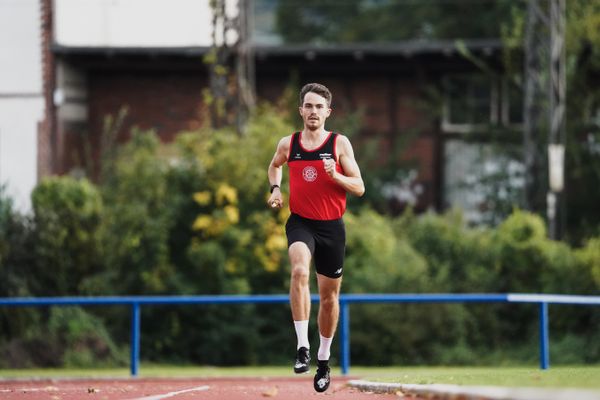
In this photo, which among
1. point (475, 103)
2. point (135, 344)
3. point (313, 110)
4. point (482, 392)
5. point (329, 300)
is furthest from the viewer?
point (475, 103)

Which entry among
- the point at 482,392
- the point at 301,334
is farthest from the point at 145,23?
the point at 482,392

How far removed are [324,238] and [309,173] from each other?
0.57 meters

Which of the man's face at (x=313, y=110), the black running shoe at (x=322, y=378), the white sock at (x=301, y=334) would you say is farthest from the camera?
the black running shoe at (x=322, y=378)

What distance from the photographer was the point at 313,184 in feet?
39.3

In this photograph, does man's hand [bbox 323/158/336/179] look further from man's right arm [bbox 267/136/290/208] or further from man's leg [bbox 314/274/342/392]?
man's leg [bbox 314/274/342/392]

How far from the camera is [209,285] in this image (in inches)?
1032

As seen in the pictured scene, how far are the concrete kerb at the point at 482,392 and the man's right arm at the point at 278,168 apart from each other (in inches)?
68.6

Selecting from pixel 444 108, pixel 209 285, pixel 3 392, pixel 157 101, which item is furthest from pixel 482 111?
pixel 3 392

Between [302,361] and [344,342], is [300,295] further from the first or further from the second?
[344,342]

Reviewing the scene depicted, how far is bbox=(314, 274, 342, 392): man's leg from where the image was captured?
12.1 metres

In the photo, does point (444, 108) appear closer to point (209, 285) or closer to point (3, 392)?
point (209, 285)

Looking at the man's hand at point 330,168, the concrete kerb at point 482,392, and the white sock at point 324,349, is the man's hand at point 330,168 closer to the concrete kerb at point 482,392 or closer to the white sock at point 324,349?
the white sock at point 324,349

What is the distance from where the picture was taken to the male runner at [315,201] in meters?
11.8

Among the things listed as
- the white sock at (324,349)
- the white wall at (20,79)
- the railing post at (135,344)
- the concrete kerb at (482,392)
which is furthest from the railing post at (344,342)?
the white wall at (20,79)
